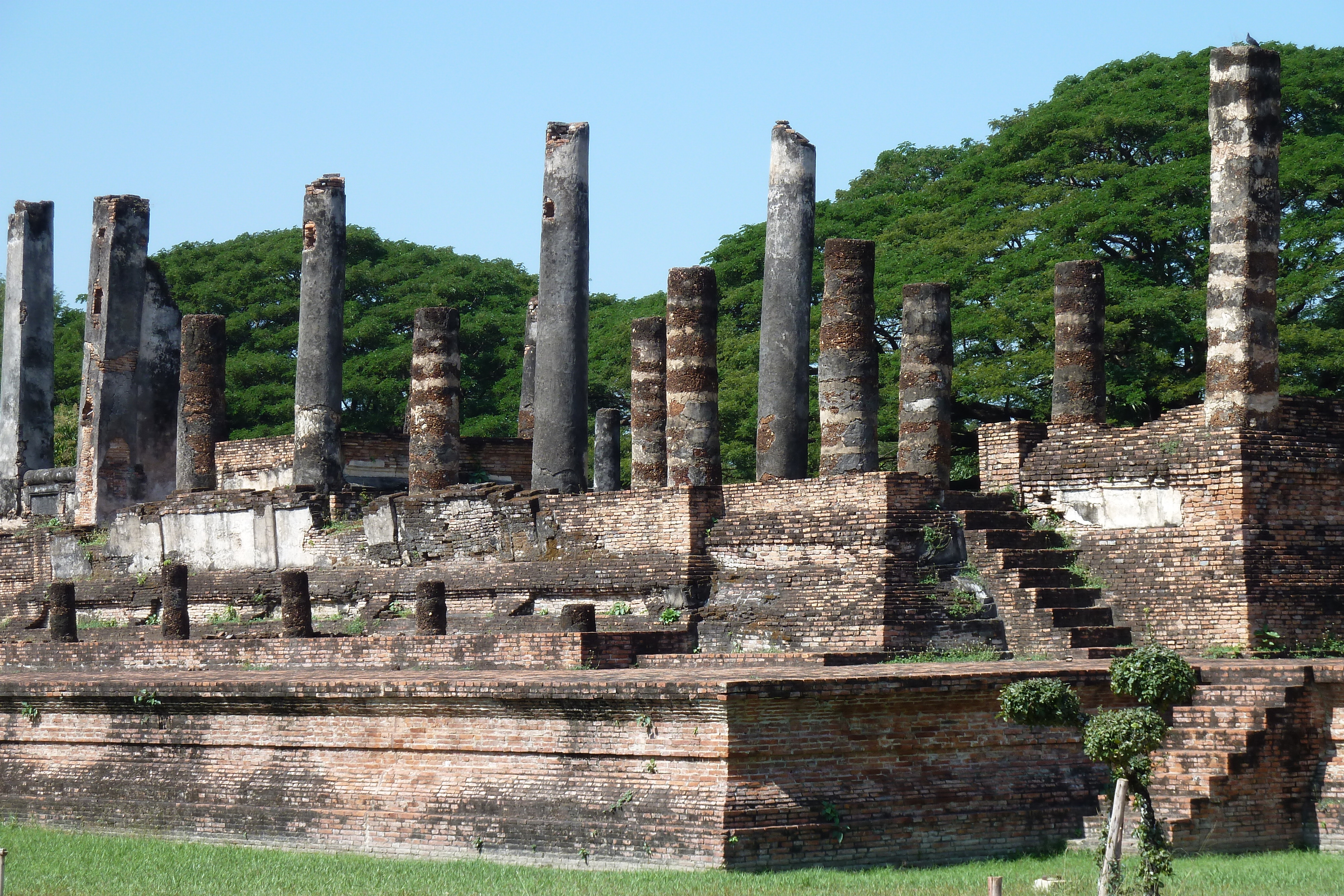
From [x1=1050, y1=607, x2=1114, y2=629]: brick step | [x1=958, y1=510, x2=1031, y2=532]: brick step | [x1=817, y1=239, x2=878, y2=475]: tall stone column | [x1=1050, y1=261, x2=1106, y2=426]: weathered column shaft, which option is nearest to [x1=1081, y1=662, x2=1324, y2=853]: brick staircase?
[x1=1050, y1=607, x2=1114, y2=629]: brick step

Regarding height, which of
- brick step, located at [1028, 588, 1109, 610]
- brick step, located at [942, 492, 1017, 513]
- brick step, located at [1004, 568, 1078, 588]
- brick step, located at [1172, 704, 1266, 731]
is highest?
brick step, located at [942, 492, 1017, 513]

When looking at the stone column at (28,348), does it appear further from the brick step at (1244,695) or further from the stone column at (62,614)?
the brick step at (1244,695)

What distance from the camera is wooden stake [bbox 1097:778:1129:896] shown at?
9.77m

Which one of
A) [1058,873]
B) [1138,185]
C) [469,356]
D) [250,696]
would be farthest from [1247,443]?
[469,356]

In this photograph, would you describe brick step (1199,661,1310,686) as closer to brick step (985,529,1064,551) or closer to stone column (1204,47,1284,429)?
brick step (985,529,1064,551)

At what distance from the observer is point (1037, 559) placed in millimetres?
16219

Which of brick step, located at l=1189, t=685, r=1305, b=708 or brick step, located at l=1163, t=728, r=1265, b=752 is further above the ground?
brick step, located at l=1189, t=685, r=1305, b=708

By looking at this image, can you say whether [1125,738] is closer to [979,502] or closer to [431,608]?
[979,502]

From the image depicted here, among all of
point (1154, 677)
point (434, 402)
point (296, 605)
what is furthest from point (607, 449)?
point (1154, 677)

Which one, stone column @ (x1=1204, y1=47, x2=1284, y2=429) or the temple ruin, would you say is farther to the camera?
stone column @ (x1=1204, y1=47, x2=1284, y2=429)


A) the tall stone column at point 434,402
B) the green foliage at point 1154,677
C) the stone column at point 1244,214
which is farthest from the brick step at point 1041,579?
the tall stone column at point 434,402

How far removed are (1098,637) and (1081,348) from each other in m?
4.33

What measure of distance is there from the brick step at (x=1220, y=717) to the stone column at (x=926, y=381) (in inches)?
306

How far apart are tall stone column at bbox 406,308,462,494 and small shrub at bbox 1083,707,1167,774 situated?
43.2ft
